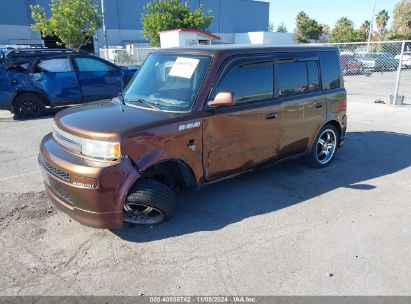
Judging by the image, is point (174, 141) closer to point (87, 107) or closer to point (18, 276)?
point (87, 107)

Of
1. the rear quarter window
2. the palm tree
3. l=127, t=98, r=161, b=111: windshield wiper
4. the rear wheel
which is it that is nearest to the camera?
l=127, t=98, r=161, b=111: windshield wiper

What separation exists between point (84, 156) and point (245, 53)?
2.18 metres

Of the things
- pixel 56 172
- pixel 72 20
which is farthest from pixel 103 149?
pixel 72 20

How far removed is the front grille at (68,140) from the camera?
333 cm

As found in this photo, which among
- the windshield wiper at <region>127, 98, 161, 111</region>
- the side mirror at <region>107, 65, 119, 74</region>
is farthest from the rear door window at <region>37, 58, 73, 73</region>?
the windshield wiper at <region>127, 98, 161, 111</region>

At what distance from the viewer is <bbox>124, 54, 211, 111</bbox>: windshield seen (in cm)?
379

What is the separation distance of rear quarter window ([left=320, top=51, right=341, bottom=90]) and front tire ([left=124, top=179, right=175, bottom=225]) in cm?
311

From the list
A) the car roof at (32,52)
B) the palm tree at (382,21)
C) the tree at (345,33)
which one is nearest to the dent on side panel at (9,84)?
the car roof at (32,52)

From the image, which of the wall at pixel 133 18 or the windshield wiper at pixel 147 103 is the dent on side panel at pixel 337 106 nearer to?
the windshield wiper at pixel 147 103

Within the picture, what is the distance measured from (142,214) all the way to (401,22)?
63.6 metres

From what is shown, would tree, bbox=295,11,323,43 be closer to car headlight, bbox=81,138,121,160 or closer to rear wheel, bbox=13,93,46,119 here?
rear wheel, bbox=13,93,46,119

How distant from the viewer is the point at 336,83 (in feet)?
17.9

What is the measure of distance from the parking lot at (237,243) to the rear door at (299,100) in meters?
0.61

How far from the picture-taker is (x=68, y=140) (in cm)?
345
